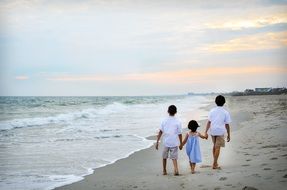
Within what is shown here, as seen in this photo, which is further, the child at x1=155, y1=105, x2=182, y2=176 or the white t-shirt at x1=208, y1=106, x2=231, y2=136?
the white t-shirt at x1=208, y1=106, x2=231, y2=136

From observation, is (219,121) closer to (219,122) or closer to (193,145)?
(219,122)

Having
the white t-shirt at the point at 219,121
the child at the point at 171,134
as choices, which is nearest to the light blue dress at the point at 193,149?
the child at the point at 171,134

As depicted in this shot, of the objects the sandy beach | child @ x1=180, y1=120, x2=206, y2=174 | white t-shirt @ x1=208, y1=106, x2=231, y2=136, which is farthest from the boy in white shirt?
the sandy beach

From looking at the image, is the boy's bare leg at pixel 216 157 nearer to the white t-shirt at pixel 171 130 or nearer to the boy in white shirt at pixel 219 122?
the boy in white shirt at pixel 219 122

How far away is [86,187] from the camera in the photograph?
707 centimetres

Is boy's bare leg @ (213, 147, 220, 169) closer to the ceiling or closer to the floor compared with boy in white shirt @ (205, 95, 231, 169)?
closer to the floor

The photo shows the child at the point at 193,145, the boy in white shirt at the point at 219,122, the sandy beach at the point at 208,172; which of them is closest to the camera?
the sandy beach at the point at 208,172

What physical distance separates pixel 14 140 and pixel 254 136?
9.25 m

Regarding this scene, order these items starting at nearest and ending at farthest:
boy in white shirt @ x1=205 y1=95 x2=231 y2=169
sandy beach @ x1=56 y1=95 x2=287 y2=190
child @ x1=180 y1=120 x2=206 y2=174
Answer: sandy beach @ x1=56 y1=95 x2=287 y2=190
child @ x1=180 y1=120 x2=206 y2=174
boy in white shirt @ x1=205 y1=95 x2=231 y2=169

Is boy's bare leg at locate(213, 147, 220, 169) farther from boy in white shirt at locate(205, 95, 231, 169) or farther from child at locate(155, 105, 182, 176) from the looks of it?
child at locate(155, 105, 182, 176)

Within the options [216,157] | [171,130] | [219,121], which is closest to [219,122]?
[219,121]

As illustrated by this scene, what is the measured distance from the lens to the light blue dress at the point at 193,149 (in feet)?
25.9

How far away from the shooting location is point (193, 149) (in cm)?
798

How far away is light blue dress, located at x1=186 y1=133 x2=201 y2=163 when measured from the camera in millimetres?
7890
